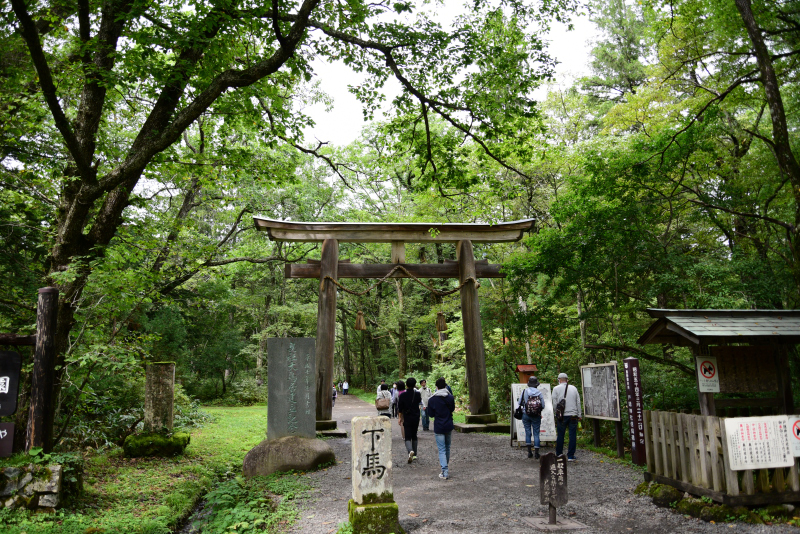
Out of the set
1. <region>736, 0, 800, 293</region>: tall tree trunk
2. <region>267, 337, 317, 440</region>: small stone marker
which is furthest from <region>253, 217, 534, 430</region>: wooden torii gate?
<region>736, 0, 800, 293</region>: tall tree trunk

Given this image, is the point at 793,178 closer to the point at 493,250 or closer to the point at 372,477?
the point at 372,477

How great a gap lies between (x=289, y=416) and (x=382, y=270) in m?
5.05

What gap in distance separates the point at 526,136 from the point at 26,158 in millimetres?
9698

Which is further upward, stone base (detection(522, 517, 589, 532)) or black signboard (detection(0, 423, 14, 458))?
black signboard (detection(0, 423, 14, 458))

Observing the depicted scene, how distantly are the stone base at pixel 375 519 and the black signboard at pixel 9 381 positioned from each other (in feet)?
15.0

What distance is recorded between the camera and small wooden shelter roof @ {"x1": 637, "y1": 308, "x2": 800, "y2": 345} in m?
6.47

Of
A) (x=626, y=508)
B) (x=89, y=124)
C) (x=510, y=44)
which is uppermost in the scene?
(x=510, y=44)

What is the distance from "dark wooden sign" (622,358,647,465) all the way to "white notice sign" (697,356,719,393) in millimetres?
1743

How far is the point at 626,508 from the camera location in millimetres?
6297

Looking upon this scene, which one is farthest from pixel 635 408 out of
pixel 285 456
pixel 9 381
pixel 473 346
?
pixel 9 381

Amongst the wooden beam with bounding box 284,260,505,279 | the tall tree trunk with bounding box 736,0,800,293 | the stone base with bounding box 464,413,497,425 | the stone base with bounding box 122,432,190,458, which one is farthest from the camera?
the wooden beam with bounding box 284,260,505,279

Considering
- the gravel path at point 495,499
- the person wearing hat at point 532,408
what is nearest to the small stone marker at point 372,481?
the gravel path at point 495,499

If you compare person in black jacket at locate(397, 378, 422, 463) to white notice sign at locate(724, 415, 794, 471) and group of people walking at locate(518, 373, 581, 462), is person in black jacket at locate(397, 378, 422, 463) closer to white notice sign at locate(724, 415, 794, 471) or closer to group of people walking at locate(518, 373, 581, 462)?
group of people walking at locate(518, 373, 581, 462)

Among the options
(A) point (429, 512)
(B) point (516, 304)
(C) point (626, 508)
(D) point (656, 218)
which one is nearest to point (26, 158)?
(A) point (429, 512)
